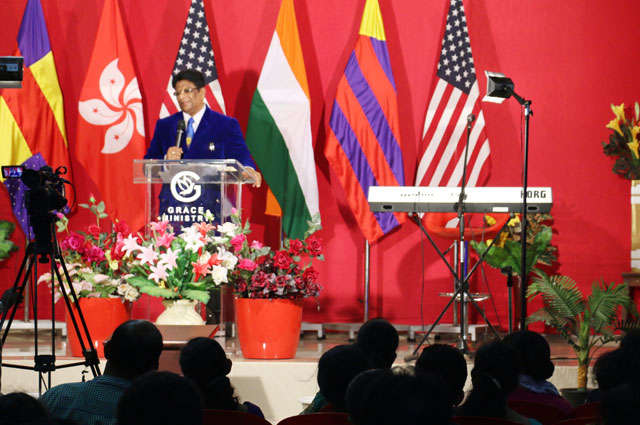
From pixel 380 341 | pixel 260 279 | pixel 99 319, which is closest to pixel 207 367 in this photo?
pixel 380 341

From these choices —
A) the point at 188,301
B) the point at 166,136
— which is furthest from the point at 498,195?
the point at 166,136

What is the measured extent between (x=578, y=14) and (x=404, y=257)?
2.46 metres

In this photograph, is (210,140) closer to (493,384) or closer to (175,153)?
(175,153)

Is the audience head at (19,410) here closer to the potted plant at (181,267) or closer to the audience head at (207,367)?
the audience head at (207,367)

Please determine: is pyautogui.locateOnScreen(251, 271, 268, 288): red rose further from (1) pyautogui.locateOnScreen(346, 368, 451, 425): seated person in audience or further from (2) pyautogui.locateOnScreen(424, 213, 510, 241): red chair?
(1) pyautogui.locateOnScreen(346, 368, 451, 425): seated person in audience

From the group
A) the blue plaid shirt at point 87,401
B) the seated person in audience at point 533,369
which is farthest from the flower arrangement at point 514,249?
the blue plaid shirt at point 87,401

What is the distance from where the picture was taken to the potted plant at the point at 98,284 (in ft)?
15.9

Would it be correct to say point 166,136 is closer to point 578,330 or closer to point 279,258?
point 279,258

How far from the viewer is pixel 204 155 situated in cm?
557

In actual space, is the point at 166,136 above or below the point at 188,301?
above

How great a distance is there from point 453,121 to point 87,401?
5.08 m

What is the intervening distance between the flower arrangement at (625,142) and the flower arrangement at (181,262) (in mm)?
3487

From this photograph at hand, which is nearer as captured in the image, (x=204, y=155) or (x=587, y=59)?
(x=204, y=155)

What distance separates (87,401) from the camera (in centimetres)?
223
